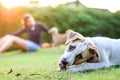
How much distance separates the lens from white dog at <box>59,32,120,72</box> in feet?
19.7

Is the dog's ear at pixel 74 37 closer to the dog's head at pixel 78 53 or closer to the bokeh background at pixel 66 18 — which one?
the dog's head at pixel 78 53

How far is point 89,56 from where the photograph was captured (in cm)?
618

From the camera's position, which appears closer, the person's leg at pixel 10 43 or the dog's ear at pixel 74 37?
→ the dog's ear at pixel 74 37

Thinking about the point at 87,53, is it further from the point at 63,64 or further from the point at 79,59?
the point at 63,64

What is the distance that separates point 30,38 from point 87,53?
37.1 feet

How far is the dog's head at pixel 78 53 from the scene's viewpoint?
5.96 meters

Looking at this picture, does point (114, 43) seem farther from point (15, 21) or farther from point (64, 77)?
point (15, 21)

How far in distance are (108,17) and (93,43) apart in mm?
16916

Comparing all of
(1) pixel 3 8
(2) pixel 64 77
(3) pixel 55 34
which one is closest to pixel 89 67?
(2) pixel 64 77

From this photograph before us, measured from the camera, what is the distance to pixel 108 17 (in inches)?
906

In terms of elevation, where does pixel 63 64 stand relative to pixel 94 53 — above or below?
below

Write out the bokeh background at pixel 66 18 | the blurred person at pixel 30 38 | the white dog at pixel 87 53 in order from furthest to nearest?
the bokeh background at pixel 66 18, the blurred person at pixel 30 38, the white dog at pixel 87 53

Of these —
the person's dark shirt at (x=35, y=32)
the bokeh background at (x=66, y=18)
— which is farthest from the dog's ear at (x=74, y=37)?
the bokeh background at (x=66, y=18)

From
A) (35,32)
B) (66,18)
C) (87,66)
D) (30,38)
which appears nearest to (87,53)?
(87,66)
